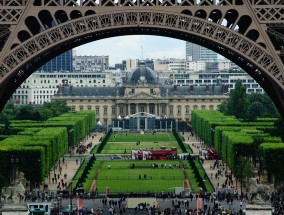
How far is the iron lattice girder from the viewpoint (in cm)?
4597

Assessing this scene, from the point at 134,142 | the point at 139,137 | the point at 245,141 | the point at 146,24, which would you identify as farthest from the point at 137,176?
the point at 139,137

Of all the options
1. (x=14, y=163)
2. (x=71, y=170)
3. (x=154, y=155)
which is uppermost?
(x=14, y=163)

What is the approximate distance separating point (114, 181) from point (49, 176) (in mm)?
7712

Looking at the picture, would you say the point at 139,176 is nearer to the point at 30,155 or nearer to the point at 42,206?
the point at 30,155

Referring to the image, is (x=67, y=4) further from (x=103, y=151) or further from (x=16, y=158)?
(x=103, y=151)

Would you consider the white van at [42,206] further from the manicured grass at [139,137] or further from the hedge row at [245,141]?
the manicured grass at [139,137]

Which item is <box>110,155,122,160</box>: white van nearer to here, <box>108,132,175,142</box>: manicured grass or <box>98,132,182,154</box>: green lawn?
<box>98,132,182,154</box>: green lawn

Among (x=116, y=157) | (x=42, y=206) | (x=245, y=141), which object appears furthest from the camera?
(x=116, y=157)

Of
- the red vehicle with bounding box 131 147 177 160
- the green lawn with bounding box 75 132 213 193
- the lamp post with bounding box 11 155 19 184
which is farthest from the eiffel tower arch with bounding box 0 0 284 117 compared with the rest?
the red vehicle with bounding box 131 147 177 160

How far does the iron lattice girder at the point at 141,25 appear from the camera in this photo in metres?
46.0

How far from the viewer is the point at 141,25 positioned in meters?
46.4

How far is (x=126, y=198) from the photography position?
73625 millimetres

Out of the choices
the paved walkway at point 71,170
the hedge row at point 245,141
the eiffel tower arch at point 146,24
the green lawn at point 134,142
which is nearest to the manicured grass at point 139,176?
the paved walkway at point 71,170

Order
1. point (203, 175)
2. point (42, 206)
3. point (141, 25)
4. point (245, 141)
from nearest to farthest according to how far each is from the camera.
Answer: point (141, 25)
point (42, 206)
point (245, 141)
point (203, 175)
